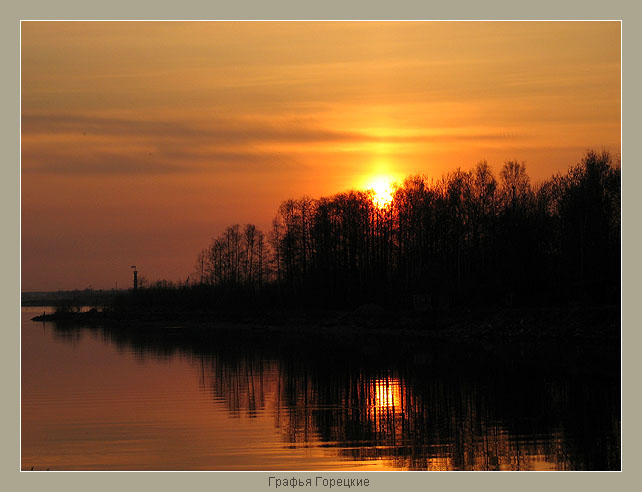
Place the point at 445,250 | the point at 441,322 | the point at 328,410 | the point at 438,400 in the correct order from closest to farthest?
the point at 328,410 < the point at 438,400 < the point at 441,322 < the point at 445,250

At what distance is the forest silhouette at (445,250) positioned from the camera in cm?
5794

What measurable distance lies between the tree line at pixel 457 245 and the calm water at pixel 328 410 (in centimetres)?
1745

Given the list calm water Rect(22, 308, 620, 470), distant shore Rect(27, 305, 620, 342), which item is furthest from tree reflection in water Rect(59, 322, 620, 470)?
distant shore Rect(27, 305, 620, 342)

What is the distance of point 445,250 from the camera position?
69062mm

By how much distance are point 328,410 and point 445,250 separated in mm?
47253

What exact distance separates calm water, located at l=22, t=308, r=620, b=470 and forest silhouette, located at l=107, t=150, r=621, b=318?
17.6 m

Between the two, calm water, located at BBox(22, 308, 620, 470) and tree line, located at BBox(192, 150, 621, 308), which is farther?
tree line, located at BBox(192, 150, 621, 308)

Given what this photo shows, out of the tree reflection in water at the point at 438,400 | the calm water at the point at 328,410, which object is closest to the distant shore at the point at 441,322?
the tree reflection in water at the point at 438,400

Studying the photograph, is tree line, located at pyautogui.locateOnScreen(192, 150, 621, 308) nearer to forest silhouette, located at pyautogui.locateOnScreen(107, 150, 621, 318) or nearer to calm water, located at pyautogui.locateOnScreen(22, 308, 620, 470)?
forest silhouette, located at pyautogui.locateOnScreen(107, 150, 621, 318)

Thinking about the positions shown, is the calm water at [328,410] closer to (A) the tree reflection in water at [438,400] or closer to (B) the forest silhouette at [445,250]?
(A) the tree reflection in water at [438,400]

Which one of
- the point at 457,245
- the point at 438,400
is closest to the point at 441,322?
the point at 457,245

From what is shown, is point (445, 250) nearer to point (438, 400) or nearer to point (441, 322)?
point (441, 322)

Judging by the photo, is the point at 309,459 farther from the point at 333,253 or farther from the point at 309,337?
the point at 333,253

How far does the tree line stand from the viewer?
57.9m
